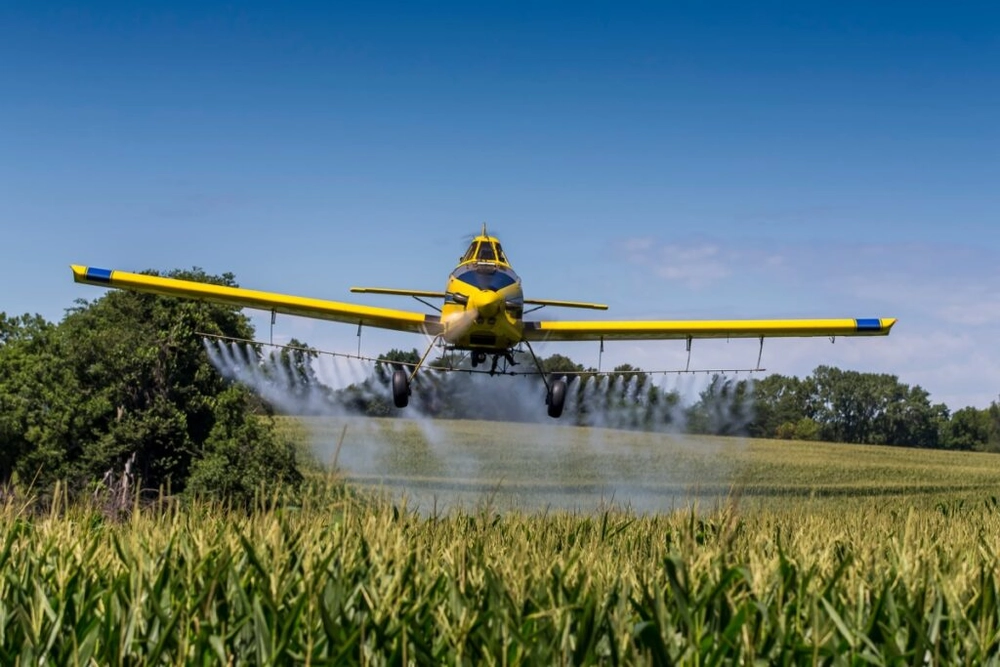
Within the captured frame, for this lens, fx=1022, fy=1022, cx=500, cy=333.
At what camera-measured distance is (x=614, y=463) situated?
3083 inches

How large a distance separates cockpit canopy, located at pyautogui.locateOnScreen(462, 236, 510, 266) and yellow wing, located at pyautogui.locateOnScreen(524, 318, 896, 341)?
422 centimetres

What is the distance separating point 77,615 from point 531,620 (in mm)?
3772

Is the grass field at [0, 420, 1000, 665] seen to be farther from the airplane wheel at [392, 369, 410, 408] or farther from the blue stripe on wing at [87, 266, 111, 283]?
the blue stripe on wing at [87, 266, 111, 283]

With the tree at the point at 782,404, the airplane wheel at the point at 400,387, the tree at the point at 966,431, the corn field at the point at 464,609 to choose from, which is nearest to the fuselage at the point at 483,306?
the airplane wheel at the point at 400,387

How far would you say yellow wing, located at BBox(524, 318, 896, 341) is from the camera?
2923 centimetres

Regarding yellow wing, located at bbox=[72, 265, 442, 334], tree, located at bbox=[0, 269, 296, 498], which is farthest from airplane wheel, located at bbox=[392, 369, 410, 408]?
tree, located at bbox=[0, 269, 296, 498]

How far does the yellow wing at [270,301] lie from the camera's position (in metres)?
27.3

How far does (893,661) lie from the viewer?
21.6 feet

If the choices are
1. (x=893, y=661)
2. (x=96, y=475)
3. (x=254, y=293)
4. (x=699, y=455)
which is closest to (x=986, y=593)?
(x=893, y=661)

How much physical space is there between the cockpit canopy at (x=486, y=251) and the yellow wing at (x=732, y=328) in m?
4.22

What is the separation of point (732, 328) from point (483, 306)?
9366 mm

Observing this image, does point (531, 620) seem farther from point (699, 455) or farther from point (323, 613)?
point (699, 455)

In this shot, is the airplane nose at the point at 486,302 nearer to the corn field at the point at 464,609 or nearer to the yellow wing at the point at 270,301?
the yellow wing at the point at 270,301

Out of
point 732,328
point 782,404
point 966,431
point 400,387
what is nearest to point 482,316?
point 400,387
